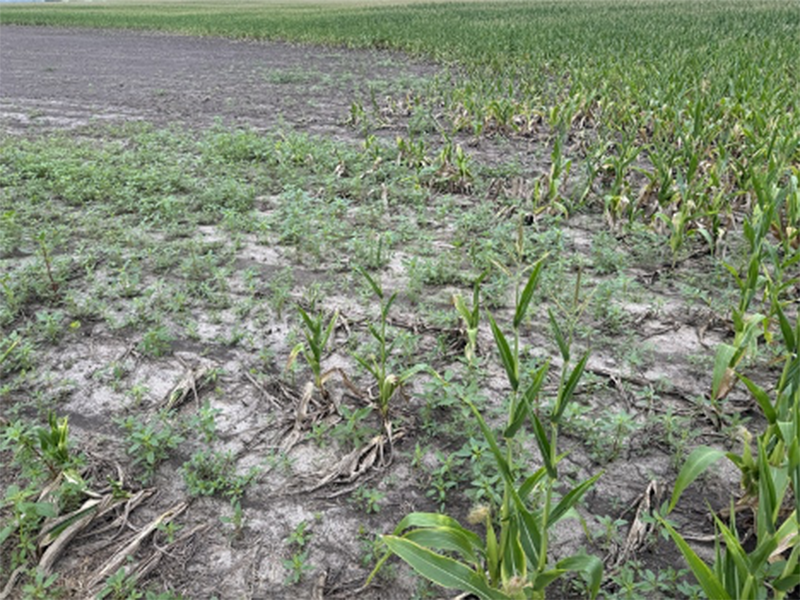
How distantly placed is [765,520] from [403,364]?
1.87m

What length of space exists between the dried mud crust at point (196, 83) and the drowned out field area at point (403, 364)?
1782 mm

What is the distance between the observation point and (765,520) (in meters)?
1.45

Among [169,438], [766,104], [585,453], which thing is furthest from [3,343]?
[766,104]

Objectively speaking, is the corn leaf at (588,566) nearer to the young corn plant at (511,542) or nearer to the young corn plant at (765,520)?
the young corn plant at (511,542)

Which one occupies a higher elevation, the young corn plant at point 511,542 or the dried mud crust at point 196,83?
the young corn plant at point 511,542

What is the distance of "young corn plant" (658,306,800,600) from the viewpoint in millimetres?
1396

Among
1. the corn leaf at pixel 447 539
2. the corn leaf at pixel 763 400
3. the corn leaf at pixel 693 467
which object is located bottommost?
the corn leaf at pixel 447 539

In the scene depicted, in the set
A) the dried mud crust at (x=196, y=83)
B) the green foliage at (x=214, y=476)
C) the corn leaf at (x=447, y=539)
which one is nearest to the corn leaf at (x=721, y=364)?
the corn leaf at (x=447, y=539)

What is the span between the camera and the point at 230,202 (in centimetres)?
521

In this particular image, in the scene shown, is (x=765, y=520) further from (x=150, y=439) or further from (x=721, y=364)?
(x=150, y=439)

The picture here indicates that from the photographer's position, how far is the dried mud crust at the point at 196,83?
9109 mm

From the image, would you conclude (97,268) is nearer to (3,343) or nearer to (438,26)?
(3,343)

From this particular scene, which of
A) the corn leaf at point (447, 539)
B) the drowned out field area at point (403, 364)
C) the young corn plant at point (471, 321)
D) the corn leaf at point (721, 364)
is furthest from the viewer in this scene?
the young corn plant at point (471, 321)

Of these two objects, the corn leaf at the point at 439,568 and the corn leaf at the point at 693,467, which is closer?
the corn leaf at the point at 439,568
